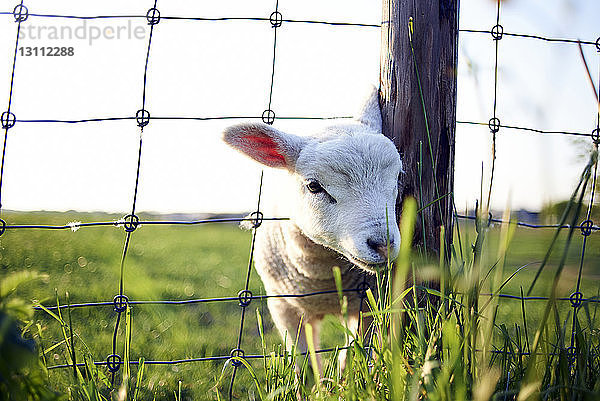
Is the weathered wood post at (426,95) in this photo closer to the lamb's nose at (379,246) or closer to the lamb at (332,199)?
the lamb at (332,199)

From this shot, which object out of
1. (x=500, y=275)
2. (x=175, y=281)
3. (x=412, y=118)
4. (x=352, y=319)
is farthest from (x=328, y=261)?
(x=175, y=281)

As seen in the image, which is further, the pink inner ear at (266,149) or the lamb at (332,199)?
the pink inner ear at (266,149)

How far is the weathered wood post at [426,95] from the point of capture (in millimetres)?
2211

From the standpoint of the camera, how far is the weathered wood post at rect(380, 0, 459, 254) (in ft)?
7.25

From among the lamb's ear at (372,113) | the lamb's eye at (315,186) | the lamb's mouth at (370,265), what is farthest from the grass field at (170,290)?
the lamb's ear at (372,113)

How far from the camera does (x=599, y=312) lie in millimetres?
3111

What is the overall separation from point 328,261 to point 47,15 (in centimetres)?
173

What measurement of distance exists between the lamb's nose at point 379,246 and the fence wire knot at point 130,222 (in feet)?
3.22

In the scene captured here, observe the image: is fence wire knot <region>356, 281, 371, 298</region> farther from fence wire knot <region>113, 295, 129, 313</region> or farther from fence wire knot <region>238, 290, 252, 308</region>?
fence wire knot <region>113, 295, 129, 313</region>

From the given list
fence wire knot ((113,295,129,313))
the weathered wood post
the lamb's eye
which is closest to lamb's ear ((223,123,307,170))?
the lamb's eye

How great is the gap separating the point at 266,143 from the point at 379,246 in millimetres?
778

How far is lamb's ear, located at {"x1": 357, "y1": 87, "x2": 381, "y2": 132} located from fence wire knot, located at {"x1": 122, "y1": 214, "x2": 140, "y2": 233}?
1139 mm

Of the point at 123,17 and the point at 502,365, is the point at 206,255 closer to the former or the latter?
the point at 123,17

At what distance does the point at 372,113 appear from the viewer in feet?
7.97
